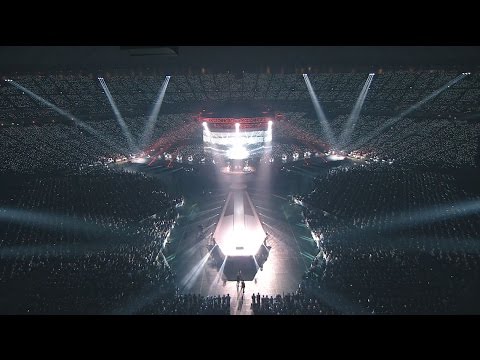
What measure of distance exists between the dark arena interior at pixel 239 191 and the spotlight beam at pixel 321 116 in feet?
0.50

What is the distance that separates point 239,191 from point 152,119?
56.8ft

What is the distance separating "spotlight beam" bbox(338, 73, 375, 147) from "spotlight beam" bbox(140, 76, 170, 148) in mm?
16129

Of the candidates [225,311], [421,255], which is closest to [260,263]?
[225,311]

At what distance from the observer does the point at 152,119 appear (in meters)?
34.5

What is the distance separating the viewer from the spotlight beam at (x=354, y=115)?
2937 centimetres

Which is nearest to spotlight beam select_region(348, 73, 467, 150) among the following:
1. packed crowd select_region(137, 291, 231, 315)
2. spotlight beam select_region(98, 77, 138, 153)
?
spotlight beam select_region(98, 77, 138, 153)

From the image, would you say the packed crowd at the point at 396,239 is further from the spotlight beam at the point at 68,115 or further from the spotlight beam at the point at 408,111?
the spotlight beam at the point at 68,115

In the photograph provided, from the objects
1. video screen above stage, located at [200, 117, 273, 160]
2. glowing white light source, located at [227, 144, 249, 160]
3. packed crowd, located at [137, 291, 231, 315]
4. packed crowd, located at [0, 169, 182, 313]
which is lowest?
packed crowd, located at [137, 291, 231, 315]

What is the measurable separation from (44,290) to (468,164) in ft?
76.6

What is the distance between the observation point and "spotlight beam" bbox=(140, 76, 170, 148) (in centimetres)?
3043

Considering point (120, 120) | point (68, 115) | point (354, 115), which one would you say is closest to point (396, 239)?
point (354, 115)

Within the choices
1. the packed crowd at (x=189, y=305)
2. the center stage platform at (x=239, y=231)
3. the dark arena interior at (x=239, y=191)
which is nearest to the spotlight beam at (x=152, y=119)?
the dark arena interior at (x=239, y=191)

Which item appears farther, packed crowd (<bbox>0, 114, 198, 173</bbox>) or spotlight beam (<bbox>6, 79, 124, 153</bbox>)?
spotlight beam (<bbox>6, 79, 124, 153</bbox>)

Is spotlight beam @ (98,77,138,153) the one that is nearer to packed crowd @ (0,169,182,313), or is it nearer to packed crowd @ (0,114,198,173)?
packed crowd @ (0,114,198,173)
